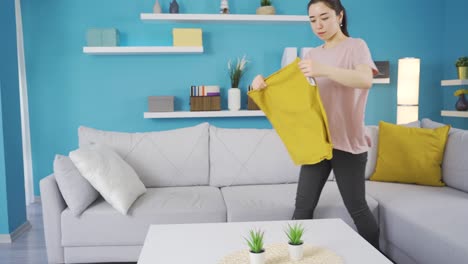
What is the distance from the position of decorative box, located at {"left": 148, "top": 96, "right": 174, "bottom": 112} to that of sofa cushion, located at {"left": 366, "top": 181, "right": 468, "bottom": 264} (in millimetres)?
1987

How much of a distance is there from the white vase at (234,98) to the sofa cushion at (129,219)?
1.73 m

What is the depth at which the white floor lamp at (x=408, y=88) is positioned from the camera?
4039mm

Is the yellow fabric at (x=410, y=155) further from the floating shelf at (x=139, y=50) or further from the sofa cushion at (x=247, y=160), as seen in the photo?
the floating shelf at (x=139, y=50)

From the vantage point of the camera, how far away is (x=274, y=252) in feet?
4.94

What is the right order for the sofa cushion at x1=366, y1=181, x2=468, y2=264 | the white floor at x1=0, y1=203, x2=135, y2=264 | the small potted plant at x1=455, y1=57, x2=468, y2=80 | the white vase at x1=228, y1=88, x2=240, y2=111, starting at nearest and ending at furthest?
the sofa cushion at x1=366, y1=181, x2=468, y2=264, the white floor at x1=0, y1=203, x2=135, y2=264, the small potted plant at x1=455, y1=57, x2=468, y2=80, the white vase at x1=228, y1=88, x2=240, y2=111

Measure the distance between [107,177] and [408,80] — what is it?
9.68ft

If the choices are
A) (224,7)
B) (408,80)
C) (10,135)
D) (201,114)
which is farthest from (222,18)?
(10,135)

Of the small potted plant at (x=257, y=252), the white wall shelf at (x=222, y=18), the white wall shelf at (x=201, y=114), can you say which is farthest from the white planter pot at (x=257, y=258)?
the white wall shelf at (x=222, y=18)

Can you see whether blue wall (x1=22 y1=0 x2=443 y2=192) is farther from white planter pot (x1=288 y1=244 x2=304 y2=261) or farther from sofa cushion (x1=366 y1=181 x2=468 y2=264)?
white planter pot (x1=288 y1=244 x2=304 y2=261)

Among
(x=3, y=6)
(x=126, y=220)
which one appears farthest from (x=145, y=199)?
(x=3, y=6)

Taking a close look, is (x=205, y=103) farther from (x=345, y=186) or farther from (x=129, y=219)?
(x=345, y=186)

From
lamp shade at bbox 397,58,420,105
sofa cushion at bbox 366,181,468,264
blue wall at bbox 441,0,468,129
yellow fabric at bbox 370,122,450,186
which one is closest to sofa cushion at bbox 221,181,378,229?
sofa cushion at bbox 366,181,468,264

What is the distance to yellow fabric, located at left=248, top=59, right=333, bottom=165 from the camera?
1869 mm

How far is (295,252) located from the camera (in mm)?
1435
